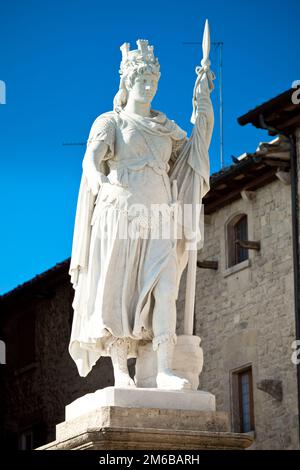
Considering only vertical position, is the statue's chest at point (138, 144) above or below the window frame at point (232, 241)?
below

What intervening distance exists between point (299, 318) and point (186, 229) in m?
11.7

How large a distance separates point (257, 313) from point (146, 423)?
46.5 ft

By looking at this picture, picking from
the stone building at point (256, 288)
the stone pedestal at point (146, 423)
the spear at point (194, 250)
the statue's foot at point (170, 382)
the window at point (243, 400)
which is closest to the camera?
the stone pedestal at point (146, 423)

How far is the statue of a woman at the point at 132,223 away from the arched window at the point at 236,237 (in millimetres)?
14079

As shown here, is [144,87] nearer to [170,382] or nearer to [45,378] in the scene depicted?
[170,382]

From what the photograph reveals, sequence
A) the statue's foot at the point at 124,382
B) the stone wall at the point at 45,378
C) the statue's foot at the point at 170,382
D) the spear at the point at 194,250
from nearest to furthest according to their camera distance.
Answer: the statue's foot at the point at 170,382 < the statue's foot at the point at 124,382 < the spear at the point at 194,250 < the stone wall at the point at 45,378

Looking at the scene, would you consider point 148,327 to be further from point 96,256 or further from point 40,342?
point 40,342

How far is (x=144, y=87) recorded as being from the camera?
478 inches

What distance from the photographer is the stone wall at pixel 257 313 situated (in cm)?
2389

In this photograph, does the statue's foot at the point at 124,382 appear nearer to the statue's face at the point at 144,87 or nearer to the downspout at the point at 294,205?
the statue's face at the point at 144,87

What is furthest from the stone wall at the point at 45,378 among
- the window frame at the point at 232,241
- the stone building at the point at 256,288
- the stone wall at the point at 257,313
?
the window frame at the point at 232,241

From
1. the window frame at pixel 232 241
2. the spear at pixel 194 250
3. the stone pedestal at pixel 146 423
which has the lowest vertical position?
the stone pedestal at pixel 146 423

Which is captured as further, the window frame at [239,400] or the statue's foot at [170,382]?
the window frame at [239,400]

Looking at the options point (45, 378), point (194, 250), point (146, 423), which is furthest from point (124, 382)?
point (45, 378)
